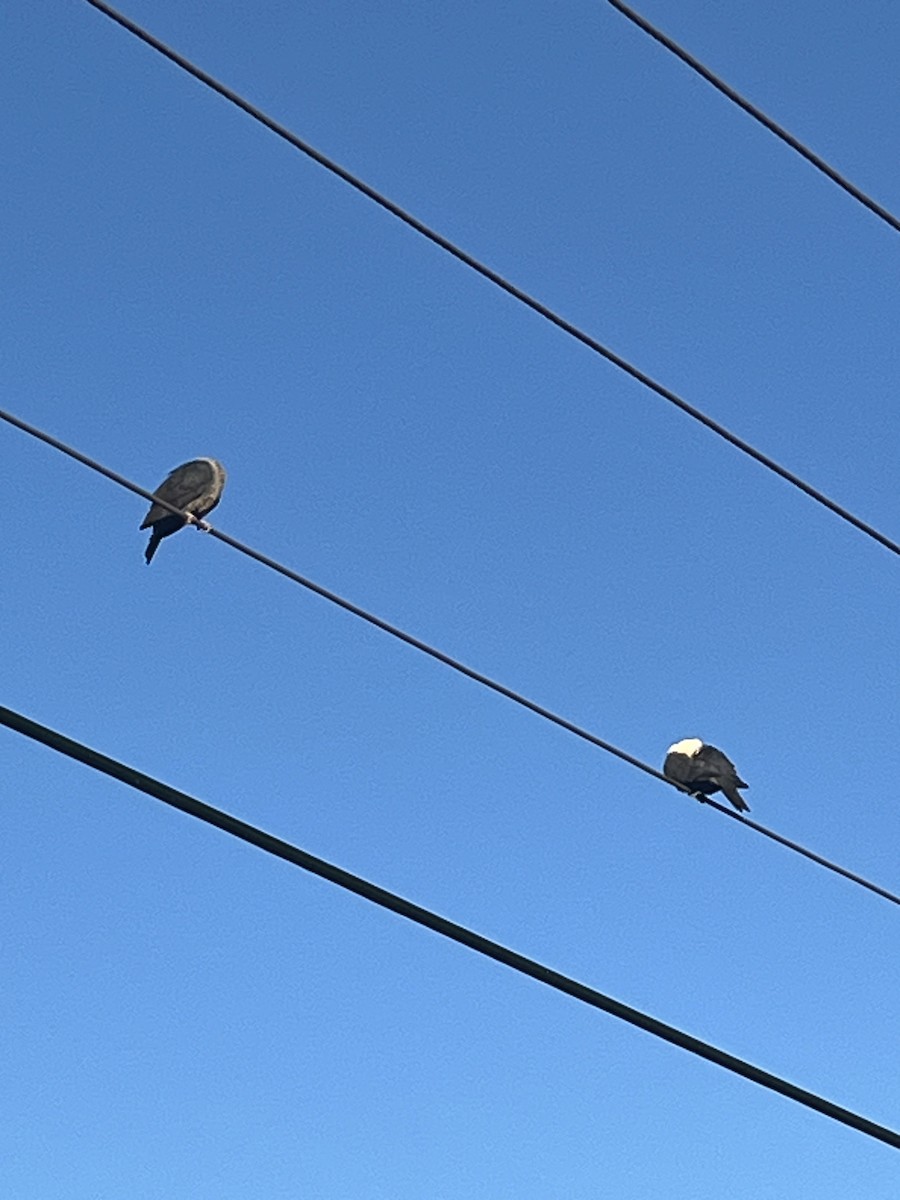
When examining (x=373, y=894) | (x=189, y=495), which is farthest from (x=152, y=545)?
(x=373, y=894)

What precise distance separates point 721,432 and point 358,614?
4.69 feet

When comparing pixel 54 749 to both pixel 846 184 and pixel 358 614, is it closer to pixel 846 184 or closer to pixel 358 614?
pixel 358 614

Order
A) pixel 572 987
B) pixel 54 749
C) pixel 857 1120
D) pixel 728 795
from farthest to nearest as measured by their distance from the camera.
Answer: pixel 728 795
pixel 857 1120
pixel 572 987
pixel 54 749

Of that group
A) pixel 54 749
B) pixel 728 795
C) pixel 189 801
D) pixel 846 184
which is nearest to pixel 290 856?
pixel 189 801

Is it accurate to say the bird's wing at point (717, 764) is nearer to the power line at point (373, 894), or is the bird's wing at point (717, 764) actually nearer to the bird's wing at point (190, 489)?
the bird's wing at point (190, 489)

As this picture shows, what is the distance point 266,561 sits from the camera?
308 inches

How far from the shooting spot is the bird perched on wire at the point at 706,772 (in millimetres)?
16156

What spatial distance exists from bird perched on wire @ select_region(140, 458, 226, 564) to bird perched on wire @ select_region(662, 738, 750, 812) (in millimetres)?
3927

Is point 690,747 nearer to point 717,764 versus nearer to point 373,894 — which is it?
point 717,764

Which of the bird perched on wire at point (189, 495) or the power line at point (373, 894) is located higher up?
the bird perched on wire at point (189, 495)

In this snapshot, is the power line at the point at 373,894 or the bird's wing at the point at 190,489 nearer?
the power line at the point at 373,894

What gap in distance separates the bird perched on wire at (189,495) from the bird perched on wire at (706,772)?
3.93 metres

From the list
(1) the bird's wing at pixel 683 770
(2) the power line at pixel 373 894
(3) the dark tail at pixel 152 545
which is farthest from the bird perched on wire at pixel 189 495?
(2) the power line at pixel 373 894

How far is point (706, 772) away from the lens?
16.1 metres
